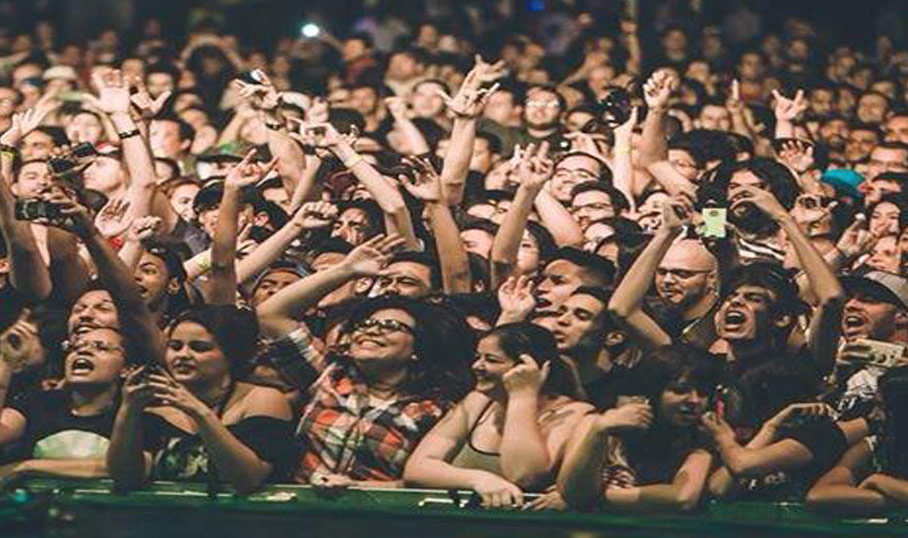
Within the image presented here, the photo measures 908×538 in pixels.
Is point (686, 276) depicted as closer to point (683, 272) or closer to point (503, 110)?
point (683, 272)

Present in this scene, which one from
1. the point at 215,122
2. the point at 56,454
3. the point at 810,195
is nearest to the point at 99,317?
the point at 56,454

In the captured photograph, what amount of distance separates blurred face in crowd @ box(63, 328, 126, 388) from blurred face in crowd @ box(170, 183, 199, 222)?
2466 mm

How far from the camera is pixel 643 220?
425 inches

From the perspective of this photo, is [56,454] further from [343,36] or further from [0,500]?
[343,36]

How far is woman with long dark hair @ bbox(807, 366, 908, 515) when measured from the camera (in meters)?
7.89

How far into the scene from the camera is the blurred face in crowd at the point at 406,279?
9.40 metres

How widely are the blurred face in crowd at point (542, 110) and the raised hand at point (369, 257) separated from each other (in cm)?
496

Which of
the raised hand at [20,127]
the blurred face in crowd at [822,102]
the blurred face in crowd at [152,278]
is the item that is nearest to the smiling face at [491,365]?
the blurred face in crowd at [152,278]

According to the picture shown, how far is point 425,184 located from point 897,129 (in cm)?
556

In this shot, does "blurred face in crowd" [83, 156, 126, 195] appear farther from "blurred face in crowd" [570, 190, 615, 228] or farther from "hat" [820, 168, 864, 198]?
"hat" [820, 168, 864, 198]

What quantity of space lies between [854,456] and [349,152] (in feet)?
9.34

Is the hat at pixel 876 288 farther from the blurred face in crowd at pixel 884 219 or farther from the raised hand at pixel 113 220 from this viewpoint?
the raised hand at pixel 113 220

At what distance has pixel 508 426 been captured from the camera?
8078 mm

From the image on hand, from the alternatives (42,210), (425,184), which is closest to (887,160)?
(425,184)
